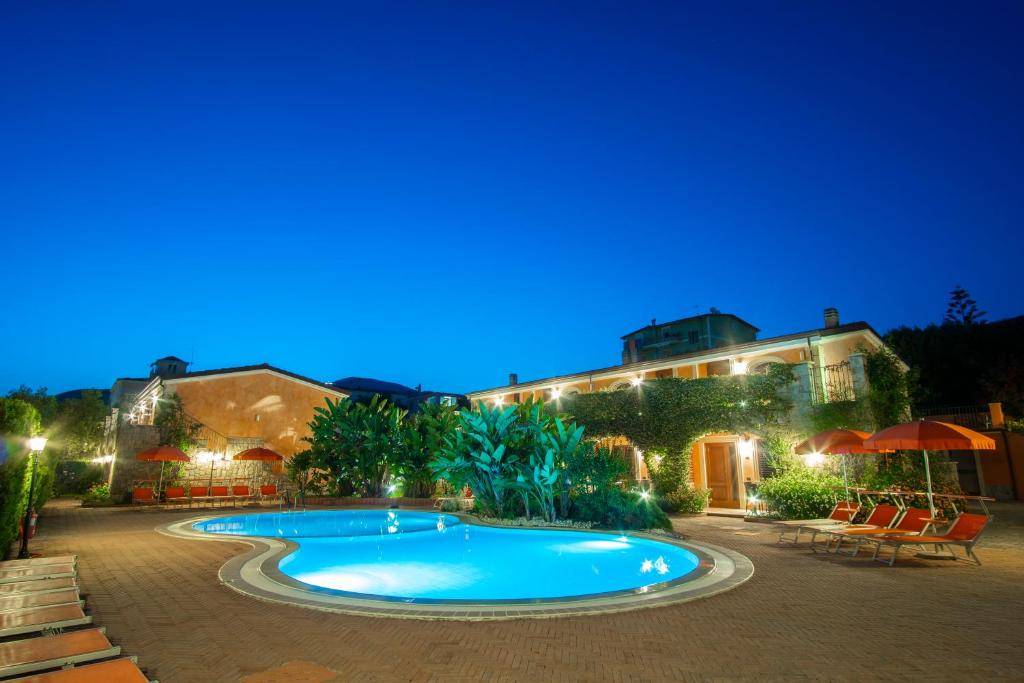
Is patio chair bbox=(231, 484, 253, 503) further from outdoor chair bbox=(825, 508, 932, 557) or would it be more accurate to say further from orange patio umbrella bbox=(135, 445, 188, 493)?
outdoor chair bbox=(825, 508, 932, 557)

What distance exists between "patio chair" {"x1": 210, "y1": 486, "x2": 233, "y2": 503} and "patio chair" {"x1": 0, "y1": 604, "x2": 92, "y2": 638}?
56.9 ft

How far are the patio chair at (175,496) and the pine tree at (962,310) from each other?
50.1 meters

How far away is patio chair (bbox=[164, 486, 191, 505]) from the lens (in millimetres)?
19641

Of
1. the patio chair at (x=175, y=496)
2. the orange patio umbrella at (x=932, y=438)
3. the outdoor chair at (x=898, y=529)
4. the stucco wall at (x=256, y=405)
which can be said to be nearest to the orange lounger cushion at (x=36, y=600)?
the outdoor chair at (x=898, y=529)

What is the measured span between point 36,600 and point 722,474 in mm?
20862

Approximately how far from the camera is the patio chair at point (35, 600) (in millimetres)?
4887

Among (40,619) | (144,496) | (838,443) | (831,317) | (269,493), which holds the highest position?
(831,317)

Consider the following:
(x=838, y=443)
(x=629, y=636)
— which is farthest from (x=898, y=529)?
(x=629, y=636)

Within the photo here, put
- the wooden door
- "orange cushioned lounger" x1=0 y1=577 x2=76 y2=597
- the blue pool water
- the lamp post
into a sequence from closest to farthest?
"orange cushioned lounger" x1=0 y1=577 x2=76 y2=597, the blue pool water, the lamp post, the wooden door

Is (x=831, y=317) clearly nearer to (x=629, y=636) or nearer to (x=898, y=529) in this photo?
(x=898, y=529)

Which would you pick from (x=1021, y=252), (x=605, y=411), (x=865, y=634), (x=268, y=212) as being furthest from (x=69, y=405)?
(x=1021, y=252)

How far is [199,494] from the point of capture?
20812 mm

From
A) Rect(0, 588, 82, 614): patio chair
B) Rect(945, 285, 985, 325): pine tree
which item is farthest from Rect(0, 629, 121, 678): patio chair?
Rect(945, 285, 985, 325): pine tree

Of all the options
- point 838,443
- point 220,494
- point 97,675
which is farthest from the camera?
point 220,494
